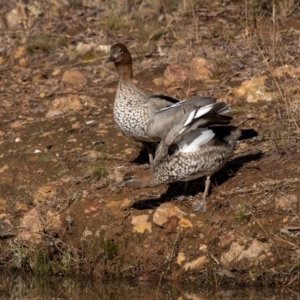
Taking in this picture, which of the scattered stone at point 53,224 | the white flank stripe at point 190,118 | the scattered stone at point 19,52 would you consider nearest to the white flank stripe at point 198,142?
the white flank stripe at point 190,118

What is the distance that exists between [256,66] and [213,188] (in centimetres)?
302

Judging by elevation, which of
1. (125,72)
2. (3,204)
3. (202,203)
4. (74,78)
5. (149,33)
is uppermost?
(125,72)

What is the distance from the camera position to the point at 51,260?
301 inches

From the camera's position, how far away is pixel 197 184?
8.12 m

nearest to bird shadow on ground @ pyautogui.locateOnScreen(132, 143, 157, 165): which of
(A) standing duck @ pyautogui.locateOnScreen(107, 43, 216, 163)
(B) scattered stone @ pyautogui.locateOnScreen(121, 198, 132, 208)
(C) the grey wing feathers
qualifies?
(A) standing duck @ pyautogui.locateOnScreen(107, 43, 216, 163)

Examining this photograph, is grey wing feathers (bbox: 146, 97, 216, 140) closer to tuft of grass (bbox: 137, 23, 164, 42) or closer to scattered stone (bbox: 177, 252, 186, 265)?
scattered stone (bbox: 177, 252, 186, 265)

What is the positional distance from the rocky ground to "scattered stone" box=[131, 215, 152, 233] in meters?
0.01

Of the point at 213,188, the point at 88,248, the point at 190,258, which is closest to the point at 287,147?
the point at 213,188

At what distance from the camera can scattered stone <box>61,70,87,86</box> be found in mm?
11047

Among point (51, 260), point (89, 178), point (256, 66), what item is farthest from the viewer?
point (256, 66)

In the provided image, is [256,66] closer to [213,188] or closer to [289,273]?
[213,188]

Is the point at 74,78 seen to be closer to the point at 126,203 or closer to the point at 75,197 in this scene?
the point at 75,197

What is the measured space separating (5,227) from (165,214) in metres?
1.66

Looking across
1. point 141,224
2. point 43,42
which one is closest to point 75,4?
point 43,42
